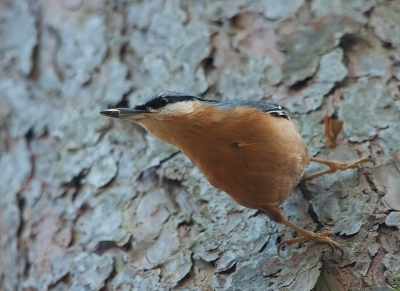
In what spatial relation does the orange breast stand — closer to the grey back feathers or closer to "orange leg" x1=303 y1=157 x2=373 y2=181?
the grey back feathers

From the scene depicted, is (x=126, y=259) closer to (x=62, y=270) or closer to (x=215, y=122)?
(x=62, y=270)

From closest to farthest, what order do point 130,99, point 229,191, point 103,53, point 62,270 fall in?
point 229,191, point 62,270, point 130,99, point 103,53

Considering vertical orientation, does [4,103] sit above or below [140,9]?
below

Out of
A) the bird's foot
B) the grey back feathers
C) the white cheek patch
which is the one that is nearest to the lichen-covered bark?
the bird's foot

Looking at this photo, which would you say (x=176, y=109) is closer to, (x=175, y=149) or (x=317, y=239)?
(x=175, y=149)

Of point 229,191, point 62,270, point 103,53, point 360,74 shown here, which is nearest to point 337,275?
point 229,191

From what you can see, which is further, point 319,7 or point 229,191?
point 319,7
